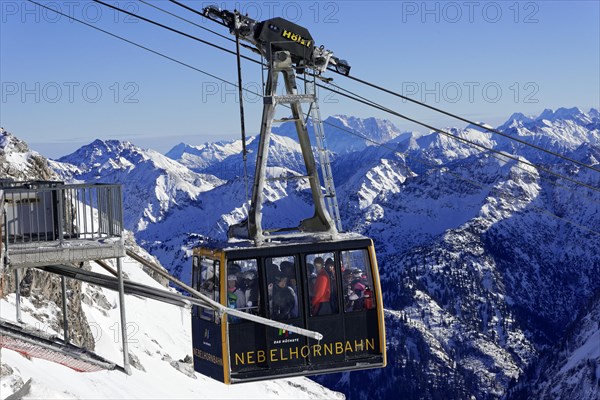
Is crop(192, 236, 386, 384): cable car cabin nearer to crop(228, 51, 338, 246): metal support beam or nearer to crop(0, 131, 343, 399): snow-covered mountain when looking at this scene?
crop(228, 51, 338, 246): metal support beam

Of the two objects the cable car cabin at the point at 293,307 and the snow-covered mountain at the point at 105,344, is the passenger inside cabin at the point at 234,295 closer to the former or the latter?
the cable car cabin at the point at 293,307

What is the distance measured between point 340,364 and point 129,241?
6120 inches

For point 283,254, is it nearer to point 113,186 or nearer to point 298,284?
point 298,284

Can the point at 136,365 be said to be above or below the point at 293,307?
below

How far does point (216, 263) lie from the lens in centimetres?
2248

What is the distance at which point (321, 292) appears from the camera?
2297cm

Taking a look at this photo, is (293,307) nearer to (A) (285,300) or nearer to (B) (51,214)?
(A) (285,300)

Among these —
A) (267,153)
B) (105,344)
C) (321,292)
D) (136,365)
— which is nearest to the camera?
(321,292)

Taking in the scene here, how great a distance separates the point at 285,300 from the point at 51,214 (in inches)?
243

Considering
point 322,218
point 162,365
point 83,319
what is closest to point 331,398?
point 162,365

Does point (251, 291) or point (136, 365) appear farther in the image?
point (136, 365)

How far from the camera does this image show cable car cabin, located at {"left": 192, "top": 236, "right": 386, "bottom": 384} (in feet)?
73.4

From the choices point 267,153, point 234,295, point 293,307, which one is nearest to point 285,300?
point 293,307

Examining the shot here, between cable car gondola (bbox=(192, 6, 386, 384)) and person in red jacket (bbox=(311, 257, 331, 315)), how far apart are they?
0.03 m
